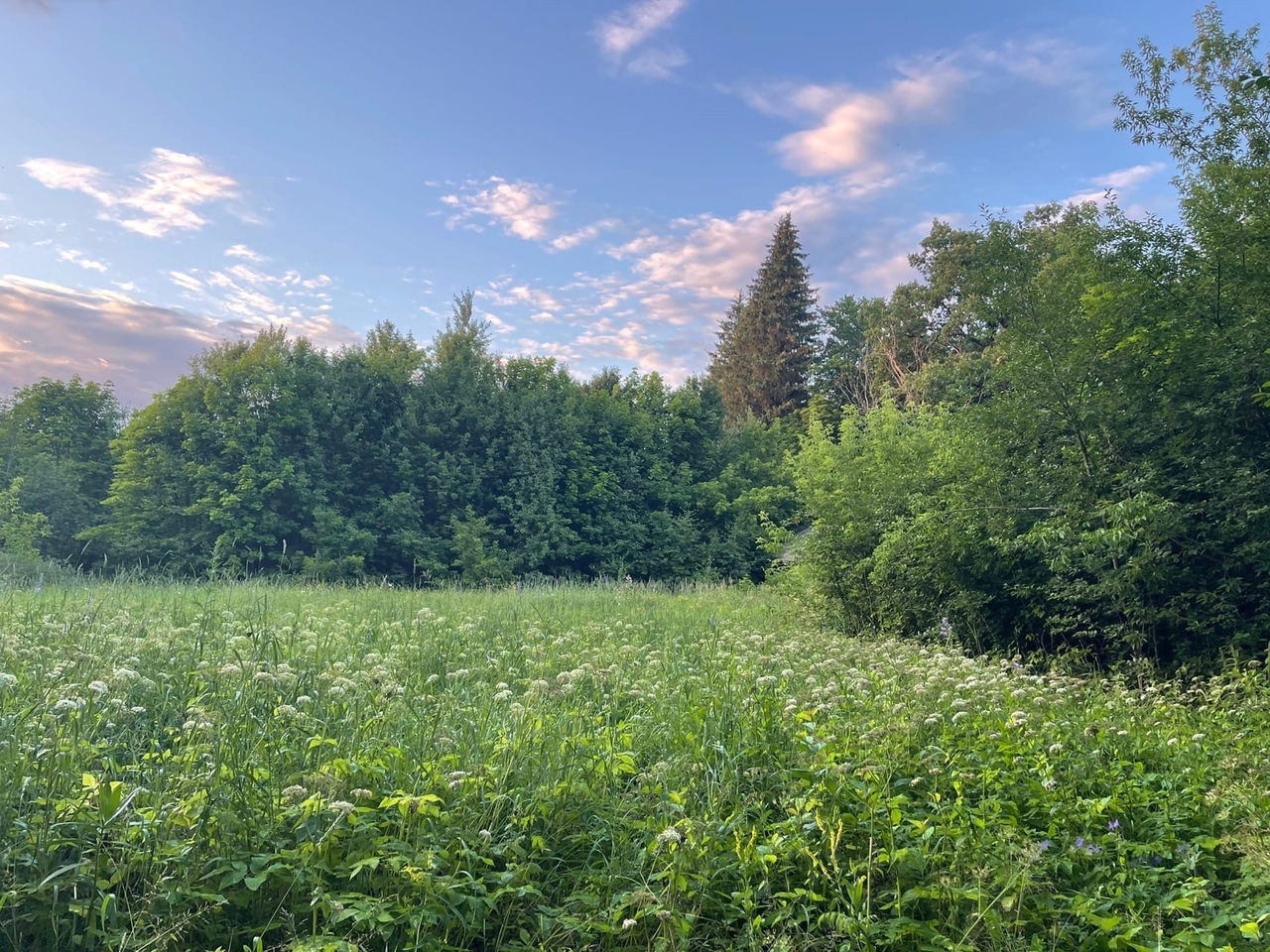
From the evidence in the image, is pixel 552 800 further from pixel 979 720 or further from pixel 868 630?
pixel 868 630

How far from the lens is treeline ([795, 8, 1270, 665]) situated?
21.7 feet

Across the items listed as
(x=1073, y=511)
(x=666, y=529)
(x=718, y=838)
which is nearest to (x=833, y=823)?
(x=718, y=838)

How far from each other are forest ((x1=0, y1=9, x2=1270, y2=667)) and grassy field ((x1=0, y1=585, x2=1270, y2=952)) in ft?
10.3

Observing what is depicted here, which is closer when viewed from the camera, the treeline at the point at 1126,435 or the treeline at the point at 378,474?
the treeline at the point at 1126,435

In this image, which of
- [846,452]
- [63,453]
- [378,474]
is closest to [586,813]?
[846,452]

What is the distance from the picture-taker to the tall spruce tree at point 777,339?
123 ft

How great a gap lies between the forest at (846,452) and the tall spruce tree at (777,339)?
0.52 feet

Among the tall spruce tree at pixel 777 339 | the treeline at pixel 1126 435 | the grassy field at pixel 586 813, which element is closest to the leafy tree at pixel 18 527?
the grassy field at pixel 586 813

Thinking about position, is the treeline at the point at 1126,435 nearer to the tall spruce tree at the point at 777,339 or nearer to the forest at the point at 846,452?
the forest at the point at 846,452

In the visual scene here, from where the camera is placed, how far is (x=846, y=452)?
10.9 metres

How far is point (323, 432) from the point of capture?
1881 centimetres

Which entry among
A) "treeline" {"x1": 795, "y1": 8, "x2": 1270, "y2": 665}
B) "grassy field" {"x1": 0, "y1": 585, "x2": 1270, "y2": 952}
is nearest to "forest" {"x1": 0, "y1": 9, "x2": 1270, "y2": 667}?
"treeline" {"x1": 795, "y1": 8, "x2": 1270, "y2": 665}

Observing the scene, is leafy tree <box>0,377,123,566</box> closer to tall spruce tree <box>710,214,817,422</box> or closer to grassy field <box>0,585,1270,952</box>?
grassy field <box>0,585,1270,952</box>

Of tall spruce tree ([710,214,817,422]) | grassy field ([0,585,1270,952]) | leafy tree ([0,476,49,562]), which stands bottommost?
grassy field ([0,585,1270,952])
